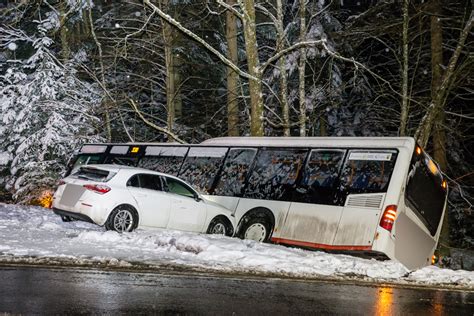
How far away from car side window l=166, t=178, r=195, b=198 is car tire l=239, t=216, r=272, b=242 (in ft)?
5.02

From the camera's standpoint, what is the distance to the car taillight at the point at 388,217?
1084 cm

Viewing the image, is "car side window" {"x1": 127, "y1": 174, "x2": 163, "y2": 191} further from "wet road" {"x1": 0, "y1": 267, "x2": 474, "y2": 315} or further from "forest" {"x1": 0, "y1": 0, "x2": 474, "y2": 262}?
"forest" {"x1": 0, "y1": 0, "x2": 474, "y2": 262}

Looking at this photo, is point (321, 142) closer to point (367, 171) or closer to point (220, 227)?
point (367, 171)

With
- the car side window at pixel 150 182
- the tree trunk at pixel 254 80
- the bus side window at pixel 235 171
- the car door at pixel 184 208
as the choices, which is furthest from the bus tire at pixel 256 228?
the tree trunk at pixel 254 80

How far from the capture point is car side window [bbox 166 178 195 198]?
1357cm

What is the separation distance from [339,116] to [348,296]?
24.2m

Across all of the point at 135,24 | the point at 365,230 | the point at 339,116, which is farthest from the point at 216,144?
the point at 339,116

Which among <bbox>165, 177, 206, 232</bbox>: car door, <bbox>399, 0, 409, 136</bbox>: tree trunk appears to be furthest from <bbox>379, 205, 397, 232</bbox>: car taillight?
<bbox>399, 0, 409, 136</bbox>: tree trunk

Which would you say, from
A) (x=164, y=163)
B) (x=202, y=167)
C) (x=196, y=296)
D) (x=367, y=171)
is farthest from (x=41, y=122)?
(x=196, y=296)

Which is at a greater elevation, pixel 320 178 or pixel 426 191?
pixel 426 191

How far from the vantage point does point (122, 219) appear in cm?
1242

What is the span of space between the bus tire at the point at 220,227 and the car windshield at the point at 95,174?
9.20 ft

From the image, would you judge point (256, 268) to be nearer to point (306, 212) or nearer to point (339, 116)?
point (306, 212)

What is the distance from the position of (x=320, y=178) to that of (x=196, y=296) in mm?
6143
